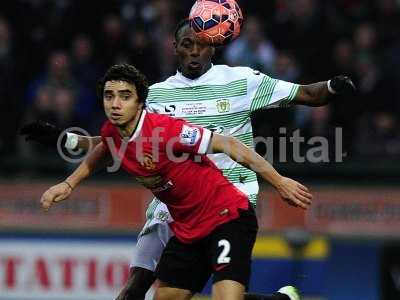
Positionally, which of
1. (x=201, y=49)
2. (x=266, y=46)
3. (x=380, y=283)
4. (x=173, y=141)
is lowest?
(x=380, y=283)

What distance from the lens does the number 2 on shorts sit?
7.43m

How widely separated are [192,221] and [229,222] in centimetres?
24

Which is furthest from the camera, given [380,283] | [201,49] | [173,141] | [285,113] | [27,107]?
[27,107]

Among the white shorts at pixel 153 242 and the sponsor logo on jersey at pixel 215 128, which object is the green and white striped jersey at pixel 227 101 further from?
the white shorts at pixel 153 242

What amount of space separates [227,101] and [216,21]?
0.52m

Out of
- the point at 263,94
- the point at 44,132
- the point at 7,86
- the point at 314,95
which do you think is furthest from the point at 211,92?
the point at 7,86

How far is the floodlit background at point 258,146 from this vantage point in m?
11.0

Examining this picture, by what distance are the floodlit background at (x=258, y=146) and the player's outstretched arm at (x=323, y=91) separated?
9.72 feet

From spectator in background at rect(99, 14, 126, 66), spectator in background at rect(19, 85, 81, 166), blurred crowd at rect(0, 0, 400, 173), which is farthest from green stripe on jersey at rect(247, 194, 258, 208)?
spectator in background at rect(99, 14, 126, 66)

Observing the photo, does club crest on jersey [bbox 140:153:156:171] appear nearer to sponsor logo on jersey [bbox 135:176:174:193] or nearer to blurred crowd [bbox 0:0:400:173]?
sponsor logo on jersey [bbox 135:176:174:193]

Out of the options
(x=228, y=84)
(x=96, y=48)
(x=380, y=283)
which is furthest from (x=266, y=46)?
(x=228, y=84)

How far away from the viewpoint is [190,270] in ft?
25.4

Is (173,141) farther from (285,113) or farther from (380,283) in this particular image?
(285,113)

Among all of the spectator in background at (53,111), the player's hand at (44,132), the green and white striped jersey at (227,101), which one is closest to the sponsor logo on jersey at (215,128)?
the green and white striped jersey at (227,101)
